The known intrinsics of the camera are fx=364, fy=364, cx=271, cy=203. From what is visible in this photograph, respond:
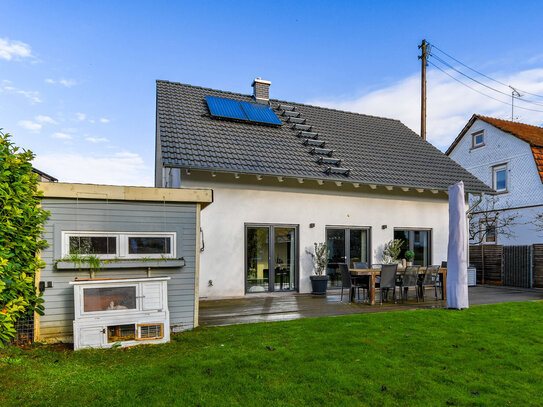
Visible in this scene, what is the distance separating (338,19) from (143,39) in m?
7.20

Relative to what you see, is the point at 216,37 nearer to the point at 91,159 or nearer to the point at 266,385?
the point at 91,159

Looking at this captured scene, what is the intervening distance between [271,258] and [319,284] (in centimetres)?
143

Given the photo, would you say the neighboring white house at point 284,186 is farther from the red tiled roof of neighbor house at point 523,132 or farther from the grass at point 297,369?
the red tiled roof of neighbor house at point 523,132

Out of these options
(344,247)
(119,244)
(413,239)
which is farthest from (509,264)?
(119,244)

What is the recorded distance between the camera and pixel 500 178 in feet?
55.9

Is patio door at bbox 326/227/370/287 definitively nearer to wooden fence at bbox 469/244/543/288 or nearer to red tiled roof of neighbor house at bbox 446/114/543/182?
wooden fence at bbox 469/244/543/288

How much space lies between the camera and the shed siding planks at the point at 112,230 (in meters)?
5.11

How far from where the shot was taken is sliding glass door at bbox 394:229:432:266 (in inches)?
445

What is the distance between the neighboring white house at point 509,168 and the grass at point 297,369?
447 inches

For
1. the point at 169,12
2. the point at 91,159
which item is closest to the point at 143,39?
the point at 169,12

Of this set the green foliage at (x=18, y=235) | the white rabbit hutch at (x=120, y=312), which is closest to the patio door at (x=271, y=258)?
the white rabbit hutch at (x=120, y=312)

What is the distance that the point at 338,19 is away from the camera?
13.8 meters

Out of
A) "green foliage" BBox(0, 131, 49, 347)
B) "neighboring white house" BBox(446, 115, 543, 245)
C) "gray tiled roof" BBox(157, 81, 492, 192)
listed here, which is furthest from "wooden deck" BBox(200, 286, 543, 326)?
"neighboring white house" BBox(446, 115, 543, 245)

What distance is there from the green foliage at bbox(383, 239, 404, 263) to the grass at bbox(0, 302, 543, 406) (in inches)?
191
